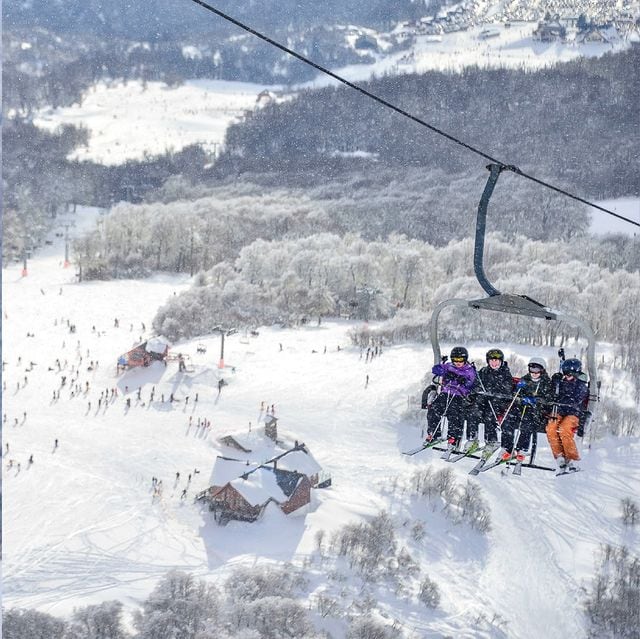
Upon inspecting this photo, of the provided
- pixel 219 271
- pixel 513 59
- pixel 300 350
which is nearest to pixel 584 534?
pixel 300 350

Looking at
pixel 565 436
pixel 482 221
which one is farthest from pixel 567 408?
pixel 482 221

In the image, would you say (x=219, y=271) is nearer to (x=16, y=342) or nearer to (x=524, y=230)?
(x=16, y=342)

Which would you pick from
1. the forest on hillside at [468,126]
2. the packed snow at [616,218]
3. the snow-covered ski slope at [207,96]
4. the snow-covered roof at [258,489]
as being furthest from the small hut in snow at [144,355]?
the snow-covered ski slope at [207,96]

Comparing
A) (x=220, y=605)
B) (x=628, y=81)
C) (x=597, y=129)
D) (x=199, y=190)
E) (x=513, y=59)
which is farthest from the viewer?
(x=513, y=59)

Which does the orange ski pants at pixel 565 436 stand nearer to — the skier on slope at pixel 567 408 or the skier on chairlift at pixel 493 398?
the skier on slope at pixel 567 408

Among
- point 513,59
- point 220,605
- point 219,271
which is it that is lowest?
point 220,605

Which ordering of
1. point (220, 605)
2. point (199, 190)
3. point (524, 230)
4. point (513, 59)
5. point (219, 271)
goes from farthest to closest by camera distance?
point (513, 59) → point (199, 190) → point (524, 230) → point (219, 271) → point (220, 605)

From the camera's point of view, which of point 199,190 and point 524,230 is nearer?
point 524,230
